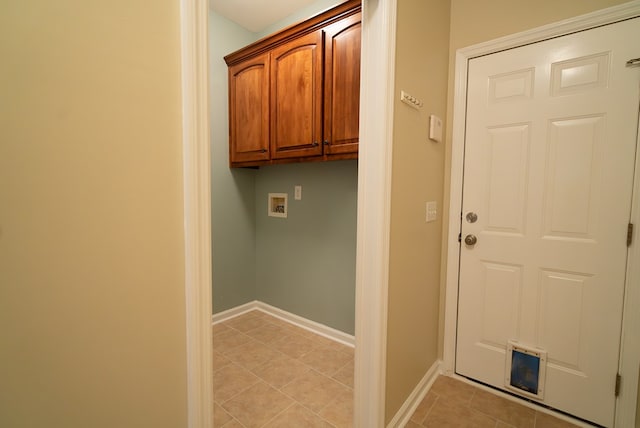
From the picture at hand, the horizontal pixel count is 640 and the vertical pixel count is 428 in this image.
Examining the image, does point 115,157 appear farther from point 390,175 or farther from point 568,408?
point 568,408

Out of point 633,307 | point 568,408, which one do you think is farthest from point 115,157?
point 568,408

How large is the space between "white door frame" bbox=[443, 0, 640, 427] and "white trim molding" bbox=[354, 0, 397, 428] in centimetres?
87

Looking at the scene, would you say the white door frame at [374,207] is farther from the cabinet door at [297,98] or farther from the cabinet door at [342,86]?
the cabinet door at [297,98]

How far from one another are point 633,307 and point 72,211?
2330mm

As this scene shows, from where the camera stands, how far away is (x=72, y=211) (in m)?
0.50

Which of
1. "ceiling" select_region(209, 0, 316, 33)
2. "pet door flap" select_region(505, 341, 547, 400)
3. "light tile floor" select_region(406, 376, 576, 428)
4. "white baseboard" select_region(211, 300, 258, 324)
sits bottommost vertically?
"light tile floor" select_region(406, 376, 576, 428)

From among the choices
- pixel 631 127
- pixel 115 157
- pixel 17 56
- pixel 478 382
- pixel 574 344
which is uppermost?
pixel 631 127

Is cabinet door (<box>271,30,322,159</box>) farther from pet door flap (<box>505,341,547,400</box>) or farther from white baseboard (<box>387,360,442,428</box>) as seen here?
pet door flap (<box>505,341,547,400</box>)

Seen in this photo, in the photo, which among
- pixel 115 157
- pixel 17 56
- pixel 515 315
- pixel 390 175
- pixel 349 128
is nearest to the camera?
pixel 17 56

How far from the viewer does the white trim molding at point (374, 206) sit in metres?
1.22

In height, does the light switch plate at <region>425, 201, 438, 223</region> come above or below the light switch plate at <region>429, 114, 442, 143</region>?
below

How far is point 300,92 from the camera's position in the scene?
82.1 inches

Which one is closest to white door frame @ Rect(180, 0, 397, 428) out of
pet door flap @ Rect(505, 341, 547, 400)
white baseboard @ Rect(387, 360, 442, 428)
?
white baseboard @ Rect(387, 360, 442, 428)

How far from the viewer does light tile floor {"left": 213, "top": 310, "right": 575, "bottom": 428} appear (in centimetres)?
157
